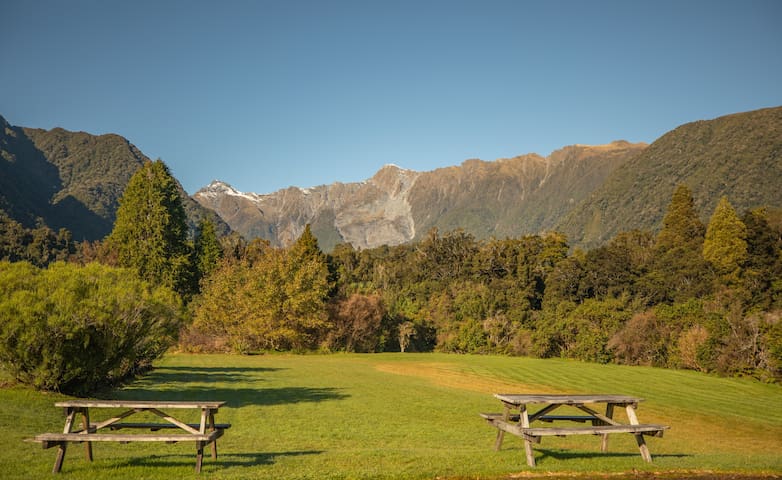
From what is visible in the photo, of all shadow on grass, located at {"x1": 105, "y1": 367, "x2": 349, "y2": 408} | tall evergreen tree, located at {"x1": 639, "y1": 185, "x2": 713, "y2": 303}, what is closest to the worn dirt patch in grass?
shadow on grass, located at {"x1": 105, "y1": 367, "x2": 349, "y2": 408}

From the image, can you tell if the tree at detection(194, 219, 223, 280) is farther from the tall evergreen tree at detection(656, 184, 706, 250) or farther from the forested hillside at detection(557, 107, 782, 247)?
the forested hillside at detection(557, 107, 782, 247)

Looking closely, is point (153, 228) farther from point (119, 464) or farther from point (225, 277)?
point (119, 464)

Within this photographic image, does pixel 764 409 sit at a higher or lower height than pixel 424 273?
lower

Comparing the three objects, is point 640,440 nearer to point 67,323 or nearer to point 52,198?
point 67,323

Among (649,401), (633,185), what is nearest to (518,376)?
(649,401)

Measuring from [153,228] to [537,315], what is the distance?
42.9m

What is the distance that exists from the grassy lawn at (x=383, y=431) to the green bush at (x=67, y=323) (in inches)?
31.6

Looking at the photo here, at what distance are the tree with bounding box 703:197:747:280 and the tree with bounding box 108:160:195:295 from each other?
53.4 meters

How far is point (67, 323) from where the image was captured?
14234 millimetres

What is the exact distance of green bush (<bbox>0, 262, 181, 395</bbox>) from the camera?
1392cm

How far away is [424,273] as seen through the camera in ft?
262

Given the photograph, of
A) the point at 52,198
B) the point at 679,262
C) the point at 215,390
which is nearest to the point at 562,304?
the point at 679,262

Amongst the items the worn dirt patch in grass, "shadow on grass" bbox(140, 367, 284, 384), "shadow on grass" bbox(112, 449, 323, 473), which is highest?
"shadow on grass" bbox(112, 449, 323, 473)

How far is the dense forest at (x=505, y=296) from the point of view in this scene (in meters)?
40.8
